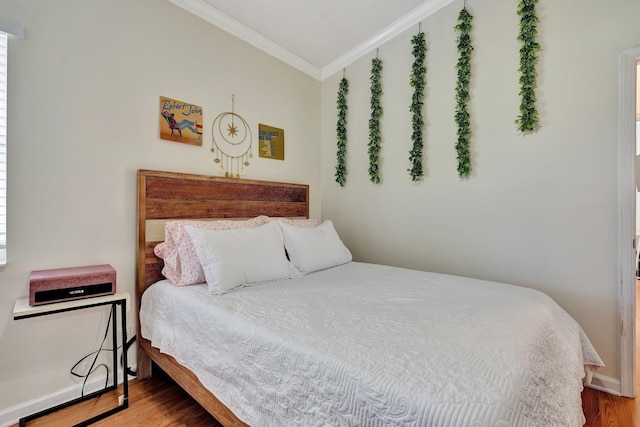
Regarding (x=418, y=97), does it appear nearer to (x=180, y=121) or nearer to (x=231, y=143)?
(x=231, y=143)

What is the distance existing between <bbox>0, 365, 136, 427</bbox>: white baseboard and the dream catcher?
1.67 meters

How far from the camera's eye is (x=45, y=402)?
164 cm

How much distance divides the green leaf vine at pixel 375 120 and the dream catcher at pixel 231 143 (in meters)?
1.17

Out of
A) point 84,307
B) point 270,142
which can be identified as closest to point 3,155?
point 84,307

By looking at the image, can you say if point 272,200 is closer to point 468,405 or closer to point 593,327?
point 468,405

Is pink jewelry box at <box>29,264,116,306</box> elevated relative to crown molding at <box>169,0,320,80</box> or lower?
lower

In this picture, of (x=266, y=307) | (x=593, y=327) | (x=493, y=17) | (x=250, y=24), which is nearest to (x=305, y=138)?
(x=250, y=24)

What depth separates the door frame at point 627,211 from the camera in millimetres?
1660

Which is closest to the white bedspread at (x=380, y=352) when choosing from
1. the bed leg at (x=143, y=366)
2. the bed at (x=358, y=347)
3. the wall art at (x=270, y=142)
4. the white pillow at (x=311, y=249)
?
the bed at (x=358, y=347)

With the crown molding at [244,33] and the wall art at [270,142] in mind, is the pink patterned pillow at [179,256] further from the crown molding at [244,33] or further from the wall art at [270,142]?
the crown molding at [244,33]

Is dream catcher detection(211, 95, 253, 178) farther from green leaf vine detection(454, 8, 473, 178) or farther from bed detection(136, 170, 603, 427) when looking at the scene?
green leaf vine detection(454, 8, 473, 178)

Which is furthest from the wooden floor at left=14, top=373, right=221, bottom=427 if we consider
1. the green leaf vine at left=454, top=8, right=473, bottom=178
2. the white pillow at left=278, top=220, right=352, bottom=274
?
the green leaf vine at left=454, top=8, right=473, bottom=178

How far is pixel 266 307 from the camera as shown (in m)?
1.40

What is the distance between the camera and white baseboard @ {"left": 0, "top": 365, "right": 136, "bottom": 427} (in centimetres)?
153
